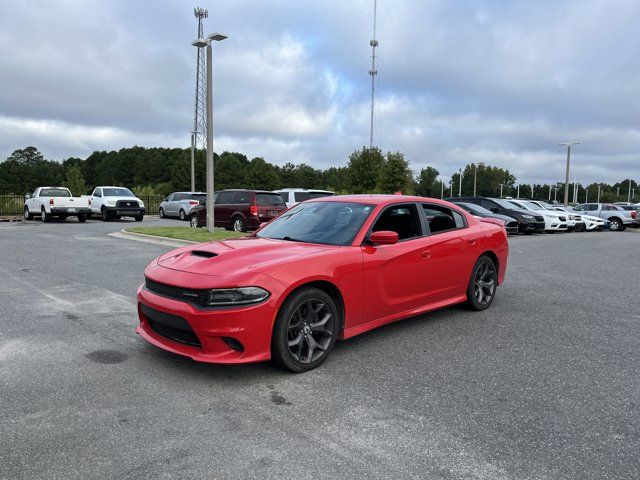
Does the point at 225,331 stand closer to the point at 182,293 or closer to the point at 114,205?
the point at 182,293

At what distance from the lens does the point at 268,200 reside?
54.7 feet

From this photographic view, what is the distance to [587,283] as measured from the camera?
346 inches

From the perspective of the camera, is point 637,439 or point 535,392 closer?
point 637,439

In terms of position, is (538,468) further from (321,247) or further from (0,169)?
(0,169)

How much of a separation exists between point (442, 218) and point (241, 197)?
1180 centimetres

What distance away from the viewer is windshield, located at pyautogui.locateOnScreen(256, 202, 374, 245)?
194 inches

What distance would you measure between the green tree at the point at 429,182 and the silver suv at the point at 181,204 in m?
106

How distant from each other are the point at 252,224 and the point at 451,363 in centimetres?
1253

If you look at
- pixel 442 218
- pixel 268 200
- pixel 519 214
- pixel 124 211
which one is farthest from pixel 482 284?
pixel 124 211

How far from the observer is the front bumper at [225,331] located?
3.81 meters

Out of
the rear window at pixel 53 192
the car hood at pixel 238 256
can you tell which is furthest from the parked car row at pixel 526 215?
the rear window at pixel 53 192

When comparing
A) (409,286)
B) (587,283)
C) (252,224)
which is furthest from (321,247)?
(252,224)

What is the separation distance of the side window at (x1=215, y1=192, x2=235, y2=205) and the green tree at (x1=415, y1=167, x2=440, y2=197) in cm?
11592

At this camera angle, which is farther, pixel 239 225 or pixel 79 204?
pixel 79 204
